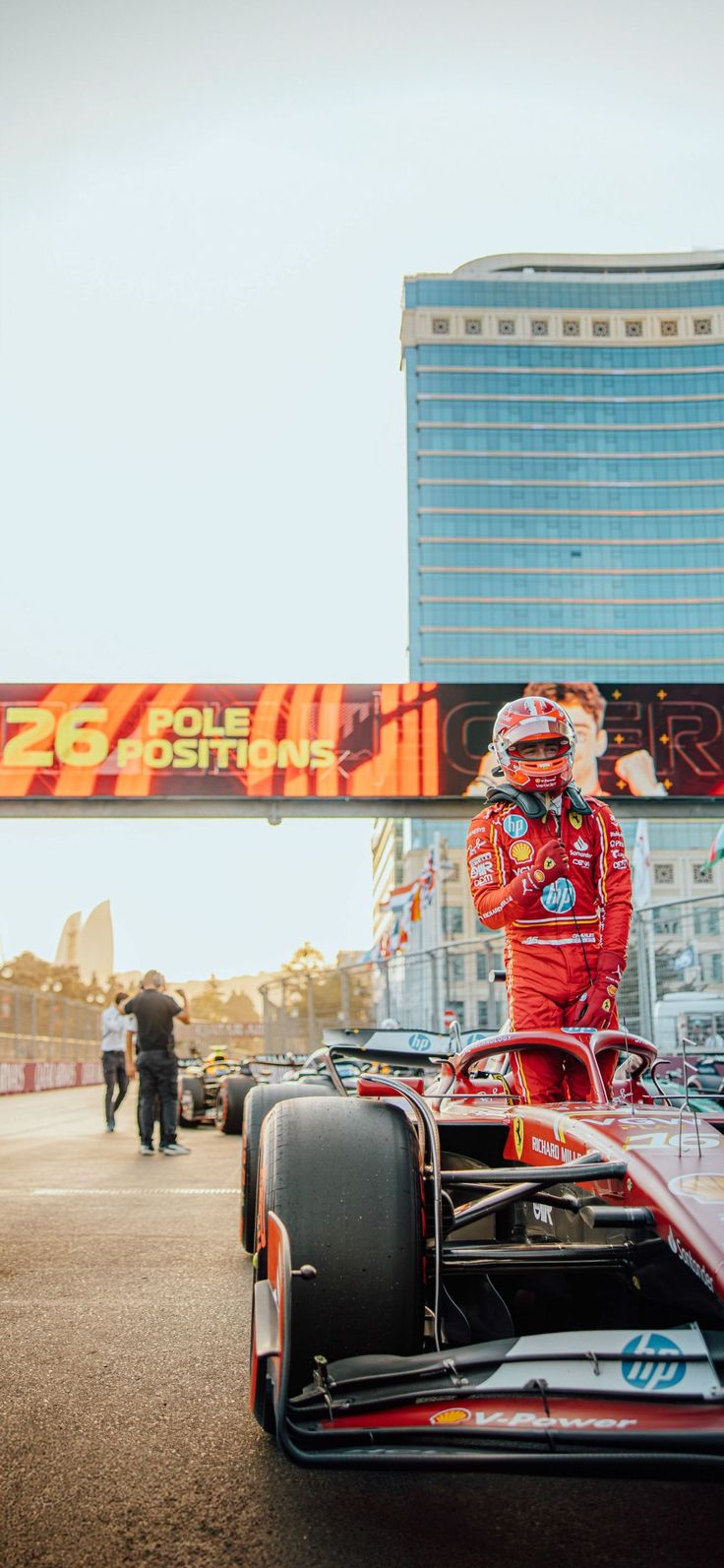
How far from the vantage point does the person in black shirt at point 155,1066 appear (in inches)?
427

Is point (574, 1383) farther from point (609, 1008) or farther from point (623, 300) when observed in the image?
point (623, 300)

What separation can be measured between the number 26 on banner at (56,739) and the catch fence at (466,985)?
4485 mm

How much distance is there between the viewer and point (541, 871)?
4.31 m

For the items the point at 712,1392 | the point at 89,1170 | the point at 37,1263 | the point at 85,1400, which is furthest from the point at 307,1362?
the point at 89,1170

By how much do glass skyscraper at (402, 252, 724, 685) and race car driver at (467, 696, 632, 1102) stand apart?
98.7 metres

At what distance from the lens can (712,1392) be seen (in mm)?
2068

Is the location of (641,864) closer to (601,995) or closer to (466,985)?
(466,985)

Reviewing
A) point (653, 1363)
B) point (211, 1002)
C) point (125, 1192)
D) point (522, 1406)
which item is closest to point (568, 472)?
point (211, 1002)

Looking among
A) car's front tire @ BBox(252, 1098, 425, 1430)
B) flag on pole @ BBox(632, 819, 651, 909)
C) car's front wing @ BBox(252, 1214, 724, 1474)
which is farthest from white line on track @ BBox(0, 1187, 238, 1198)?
flag on pole @ BBox(632, 819, 651, 909)

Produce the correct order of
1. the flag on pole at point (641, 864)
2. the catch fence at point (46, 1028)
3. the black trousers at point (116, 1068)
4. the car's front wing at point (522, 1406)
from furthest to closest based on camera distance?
the catch fence at point (46, 1028)
the flag on pole at point (641, 864)
the black trousers at point (116, 1068)
the car's front wing at point (522, 1406)

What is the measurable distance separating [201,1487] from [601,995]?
2045 millimetres

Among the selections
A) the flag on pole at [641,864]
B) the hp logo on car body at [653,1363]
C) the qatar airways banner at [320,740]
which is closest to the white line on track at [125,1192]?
the hp logo on car body at [653,1363]

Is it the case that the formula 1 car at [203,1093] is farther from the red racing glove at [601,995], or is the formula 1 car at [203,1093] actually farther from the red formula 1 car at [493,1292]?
the red formula 1 car at [493,1292]

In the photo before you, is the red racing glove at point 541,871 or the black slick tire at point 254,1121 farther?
the black slick tire at point 254,1121
